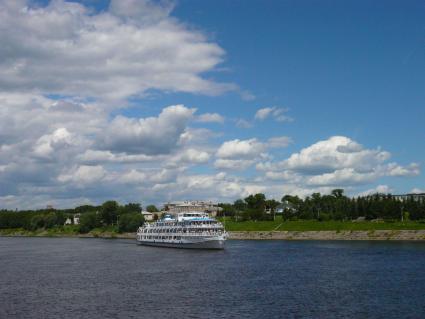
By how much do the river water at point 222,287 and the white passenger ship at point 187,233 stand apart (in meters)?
23.7

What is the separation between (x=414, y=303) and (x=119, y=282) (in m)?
42.6

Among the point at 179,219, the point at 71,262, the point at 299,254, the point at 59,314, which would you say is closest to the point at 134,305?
the point at 59,314

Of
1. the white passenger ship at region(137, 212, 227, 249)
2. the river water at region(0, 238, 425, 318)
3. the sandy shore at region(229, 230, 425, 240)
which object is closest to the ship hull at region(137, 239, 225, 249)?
the white passenger ship at region(137, 212, 227, 249)

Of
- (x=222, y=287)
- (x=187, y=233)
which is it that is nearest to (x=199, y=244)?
(x=187, y=233)

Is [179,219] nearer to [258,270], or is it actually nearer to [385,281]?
[258,270]

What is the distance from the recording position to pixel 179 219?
16088 cm

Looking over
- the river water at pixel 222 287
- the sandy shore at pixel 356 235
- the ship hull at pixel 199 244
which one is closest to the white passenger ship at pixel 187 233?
the ship hull at pixel 199 244

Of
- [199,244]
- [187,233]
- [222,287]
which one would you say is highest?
[187,233]

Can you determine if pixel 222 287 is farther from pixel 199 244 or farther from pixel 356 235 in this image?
pixel 356 235

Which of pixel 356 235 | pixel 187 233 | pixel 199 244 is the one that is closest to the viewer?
pixel 199 244

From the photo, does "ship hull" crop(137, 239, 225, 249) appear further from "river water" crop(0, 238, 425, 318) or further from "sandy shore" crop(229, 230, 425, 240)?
"sandy shore" crop(229, 230, 425, 240)

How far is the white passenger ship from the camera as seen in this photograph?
144 meters

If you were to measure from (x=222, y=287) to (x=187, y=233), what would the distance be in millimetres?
77902

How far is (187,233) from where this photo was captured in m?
152
